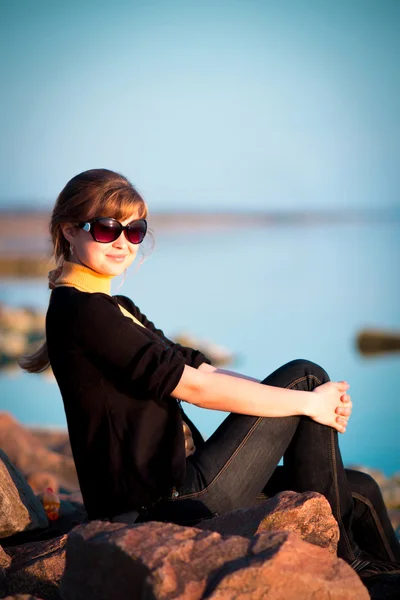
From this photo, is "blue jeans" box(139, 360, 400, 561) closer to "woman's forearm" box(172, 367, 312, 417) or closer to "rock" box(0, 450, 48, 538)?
"woman's forearm" box(172, 367, 312, 417)

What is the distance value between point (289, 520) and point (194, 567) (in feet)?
2.09

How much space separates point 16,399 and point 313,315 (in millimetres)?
5256

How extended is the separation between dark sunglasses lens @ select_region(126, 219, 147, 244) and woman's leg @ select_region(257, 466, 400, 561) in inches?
44.2

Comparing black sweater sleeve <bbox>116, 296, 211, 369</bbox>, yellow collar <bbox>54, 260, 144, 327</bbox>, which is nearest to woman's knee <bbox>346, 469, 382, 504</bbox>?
black sweater sleeve <bbox>116, 296, 211, 369</bbox>

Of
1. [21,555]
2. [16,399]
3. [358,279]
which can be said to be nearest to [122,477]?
[21,555]

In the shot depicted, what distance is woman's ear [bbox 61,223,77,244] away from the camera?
11.4ft

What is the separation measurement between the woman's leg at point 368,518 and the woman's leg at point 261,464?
5.7 inches

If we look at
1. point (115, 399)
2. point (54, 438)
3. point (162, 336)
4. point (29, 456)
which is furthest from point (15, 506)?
point (54, 438)

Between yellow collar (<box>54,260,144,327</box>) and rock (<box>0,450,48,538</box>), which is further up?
yellow collar (<box>54,260,144,327</box>)

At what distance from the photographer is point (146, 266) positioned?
18.2 meters

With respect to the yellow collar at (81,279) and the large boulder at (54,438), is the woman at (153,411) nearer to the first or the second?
the yellow collar at (81,279)

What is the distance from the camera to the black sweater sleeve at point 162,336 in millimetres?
3795

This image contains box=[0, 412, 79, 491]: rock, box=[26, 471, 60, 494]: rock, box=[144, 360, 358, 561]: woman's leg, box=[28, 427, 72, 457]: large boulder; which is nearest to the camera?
box=[144, 360, 358, 561]: woman's leg

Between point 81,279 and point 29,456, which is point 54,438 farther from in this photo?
point 81,279
